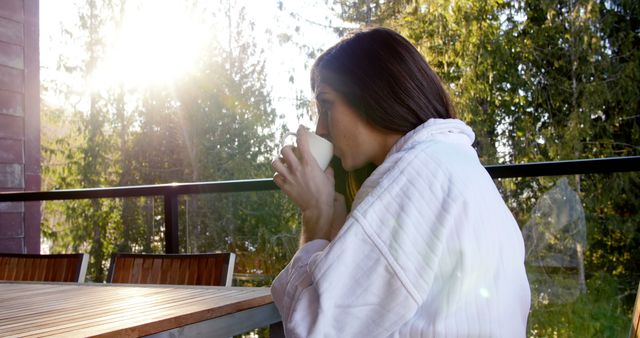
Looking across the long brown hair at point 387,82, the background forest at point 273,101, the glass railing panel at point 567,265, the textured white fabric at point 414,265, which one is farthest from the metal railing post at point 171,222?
the textured white fabric at point 414,265

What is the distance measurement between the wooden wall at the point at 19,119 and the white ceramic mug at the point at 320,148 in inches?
162

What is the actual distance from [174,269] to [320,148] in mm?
943

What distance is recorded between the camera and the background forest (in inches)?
343

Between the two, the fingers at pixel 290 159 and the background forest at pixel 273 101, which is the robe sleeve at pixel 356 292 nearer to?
the fingers at pixel 290 159

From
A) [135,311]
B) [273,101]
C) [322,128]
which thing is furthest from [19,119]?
[273,101]

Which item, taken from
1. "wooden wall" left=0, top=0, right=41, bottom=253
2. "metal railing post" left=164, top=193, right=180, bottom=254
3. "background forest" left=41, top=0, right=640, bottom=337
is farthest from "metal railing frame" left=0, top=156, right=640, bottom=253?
"wooden wall" left=0, top=0, right=41, bottom=253

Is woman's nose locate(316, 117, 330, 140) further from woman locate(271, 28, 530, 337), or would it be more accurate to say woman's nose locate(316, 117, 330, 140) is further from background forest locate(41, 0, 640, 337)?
background forest locate(41, 0, 640, 337)

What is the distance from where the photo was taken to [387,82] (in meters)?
0.96

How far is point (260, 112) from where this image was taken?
1319cm

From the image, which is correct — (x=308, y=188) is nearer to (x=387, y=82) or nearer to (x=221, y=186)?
(x=387, y=82)

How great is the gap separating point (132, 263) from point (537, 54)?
1030 cm

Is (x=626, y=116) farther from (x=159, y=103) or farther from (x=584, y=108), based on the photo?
(x=159, y=103)

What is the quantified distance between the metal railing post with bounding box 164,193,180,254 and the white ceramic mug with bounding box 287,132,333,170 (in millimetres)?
1724

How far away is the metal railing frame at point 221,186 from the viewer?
162 centimetres
